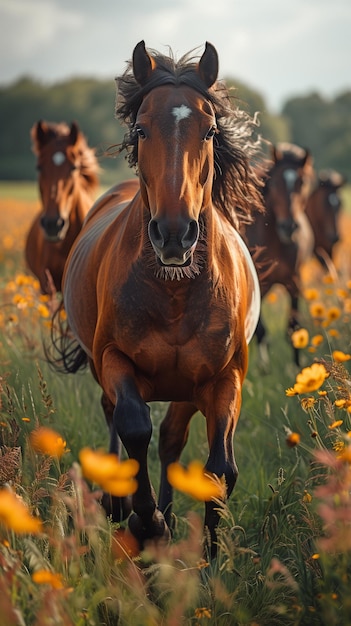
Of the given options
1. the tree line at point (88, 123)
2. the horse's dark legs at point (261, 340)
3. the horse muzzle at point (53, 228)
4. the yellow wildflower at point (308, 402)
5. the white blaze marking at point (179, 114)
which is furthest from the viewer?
the tree line at point (88, 123)

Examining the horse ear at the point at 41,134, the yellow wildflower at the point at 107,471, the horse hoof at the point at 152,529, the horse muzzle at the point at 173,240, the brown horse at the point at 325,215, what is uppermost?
the horse muzzle at the point at 173,240

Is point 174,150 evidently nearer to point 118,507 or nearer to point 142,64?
point 142,64

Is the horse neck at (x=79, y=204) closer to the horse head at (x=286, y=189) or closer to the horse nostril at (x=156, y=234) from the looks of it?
the horse head at (x=286, y=189)

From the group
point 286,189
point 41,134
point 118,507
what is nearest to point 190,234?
point 118,507

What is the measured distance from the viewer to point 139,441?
354 cm

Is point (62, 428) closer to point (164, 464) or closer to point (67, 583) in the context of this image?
point (164, 464)

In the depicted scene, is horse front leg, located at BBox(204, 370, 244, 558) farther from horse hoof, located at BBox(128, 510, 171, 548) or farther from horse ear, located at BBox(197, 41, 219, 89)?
horse ear, located at BBox(197, 41, 219, 89)

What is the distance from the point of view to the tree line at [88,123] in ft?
216

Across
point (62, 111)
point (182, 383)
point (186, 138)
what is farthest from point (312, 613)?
point (62, 111)

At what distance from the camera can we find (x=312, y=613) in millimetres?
2674

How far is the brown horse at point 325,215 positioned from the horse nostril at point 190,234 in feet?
37.5

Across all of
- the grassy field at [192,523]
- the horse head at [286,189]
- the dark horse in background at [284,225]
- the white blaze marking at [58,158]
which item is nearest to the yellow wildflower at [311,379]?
the grassy field at [192,523]

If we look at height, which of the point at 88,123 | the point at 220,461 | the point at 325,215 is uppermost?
the point at 220,461

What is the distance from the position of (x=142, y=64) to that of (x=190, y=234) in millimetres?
1072
